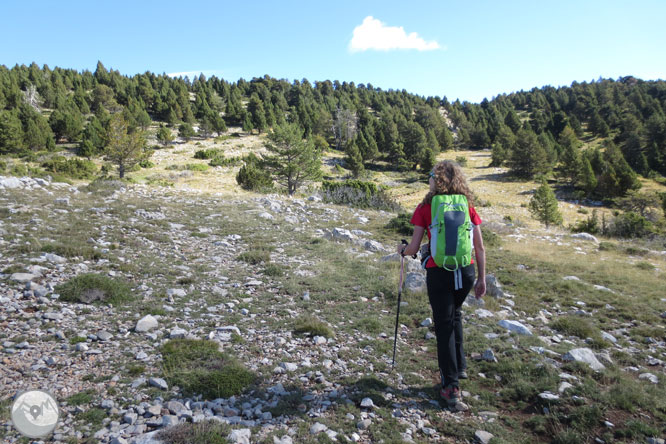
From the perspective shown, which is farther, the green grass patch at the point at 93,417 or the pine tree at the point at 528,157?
the pine tree at the point at 528,157

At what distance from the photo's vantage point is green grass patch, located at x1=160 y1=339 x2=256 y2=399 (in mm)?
3770

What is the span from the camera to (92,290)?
19.5 ft

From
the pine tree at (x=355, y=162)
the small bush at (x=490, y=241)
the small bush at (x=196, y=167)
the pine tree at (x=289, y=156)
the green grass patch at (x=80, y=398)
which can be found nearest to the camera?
the green grass patch at (x=80, y=398)

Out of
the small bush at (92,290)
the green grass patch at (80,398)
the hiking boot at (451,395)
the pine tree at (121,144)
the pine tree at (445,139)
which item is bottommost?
the hiking boot at (451,395)

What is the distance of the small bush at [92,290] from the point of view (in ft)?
18.9

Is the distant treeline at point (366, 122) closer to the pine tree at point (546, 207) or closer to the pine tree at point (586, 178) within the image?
the pine tree at point (586, 178)

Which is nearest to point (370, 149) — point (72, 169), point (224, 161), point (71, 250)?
point (224, 161)

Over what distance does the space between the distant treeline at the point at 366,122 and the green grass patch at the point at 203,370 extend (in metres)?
37.4

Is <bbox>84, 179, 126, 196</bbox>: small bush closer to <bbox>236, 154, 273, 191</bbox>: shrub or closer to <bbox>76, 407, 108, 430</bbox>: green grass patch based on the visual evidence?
<bbox>236, 154, 273, 191</bbox>: shrub

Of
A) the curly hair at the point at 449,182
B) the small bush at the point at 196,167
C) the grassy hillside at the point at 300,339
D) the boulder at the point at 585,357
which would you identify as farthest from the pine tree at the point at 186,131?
the boulder at the point at 585,357

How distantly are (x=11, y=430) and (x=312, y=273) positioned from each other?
6125 millimetres

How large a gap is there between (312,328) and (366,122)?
88696mm

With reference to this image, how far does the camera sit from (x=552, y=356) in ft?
16.7

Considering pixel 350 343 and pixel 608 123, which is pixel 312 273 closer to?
pixel 350 343
